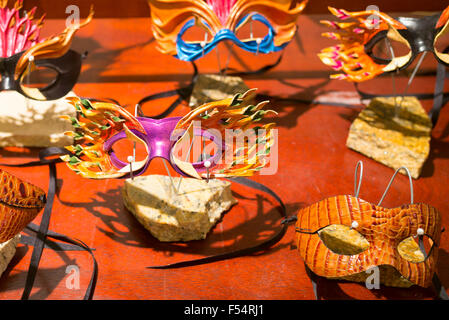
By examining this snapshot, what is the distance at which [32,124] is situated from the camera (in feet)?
7.66

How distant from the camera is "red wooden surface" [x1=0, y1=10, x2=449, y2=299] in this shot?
1.77m

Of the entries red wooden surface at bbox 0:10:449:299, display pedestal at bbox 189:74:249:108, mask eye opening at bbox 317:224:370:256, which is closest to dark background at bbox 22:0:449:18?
red wooden surface at bbox 0:10:449:299

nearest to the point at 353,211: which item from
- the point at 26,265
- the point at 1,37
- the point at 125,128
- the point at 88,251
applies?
the point at 125,128

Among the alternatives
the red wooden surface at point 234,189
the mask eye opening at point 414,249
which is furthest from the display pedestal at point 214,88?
the mask eye opening at point 414,249

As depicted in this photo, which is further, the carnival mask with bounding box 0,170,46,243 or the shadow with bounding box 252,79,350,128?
the shadow with bounding box 252,79,350,128

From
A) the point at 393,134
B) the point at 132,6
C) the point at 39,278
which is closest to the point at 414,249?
the point at 393,134

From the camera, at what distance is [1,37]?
227 centimetres

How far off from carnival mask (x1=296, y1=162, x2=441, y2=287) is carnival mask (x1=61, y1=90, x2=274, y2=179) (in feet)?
0.86

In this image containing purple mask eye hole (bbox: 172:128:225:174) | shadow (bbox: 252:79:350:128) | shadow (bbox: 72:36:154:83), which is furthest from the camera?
shadow (bbox: 72:36:154:83)

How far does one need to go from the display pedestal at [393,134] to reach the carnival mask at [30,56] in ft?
3.91

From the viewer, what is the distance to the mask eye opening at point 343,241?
1811mm

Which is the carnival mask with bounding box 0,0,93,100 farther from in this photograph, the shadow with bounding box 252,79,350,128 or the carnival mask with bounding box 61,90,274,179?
the shadow with bounding box 252,79,350,128

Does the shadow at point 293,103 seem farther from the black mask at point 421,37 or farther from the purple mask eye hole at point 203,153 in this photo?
the purple mask eye hole at point 203,153

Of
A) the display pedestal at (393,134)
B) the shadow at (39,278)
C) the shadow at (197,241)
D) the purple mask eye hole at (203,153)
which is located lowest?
the shadow at (39,278)
